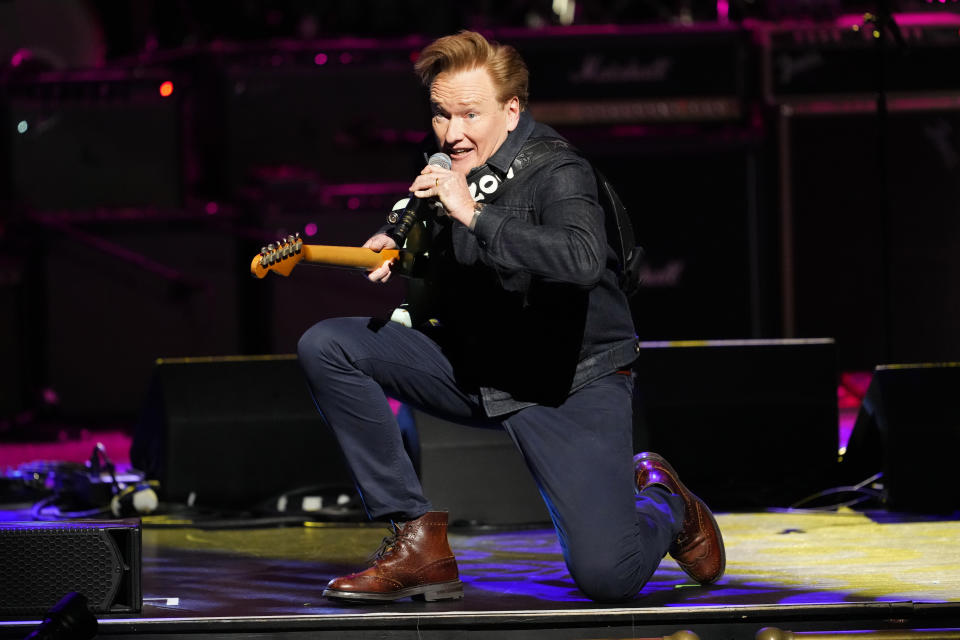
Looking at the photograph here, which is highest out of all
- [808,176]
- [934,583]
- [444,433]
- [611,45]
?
[611,45]

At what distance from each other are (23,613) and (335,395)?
0.82 meters

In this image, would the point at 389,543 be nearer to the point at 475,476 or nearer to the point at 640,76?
the point at 475,476

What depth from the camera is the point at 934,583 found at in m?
2.93

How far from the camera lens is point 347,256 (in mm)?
2857

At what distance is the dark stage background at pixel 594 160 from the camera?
6.00 meters

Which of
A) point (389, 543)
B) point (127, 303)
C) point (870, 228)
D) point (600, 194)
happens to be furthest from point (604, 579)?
point (127, 303)

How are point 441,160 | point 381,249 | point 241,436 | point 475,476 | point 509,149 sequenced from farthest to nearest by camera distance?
point 241,436, point 475,476, point 381,249, point 509,149, point 441,160

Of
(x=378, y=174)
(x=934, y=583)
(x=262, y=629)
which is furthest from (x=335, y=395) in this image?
(x=378, y=174)

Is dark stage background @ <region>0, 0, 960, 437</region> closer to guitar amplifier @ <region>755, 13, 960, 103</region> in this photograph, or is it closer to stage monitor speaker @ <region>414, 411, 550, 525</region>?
guitar amplifier @ <region>755, 13, 960, 103</region>

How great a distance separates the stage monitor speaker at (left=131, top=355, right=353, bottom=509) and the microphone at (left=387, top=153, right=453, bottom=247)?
1550mm

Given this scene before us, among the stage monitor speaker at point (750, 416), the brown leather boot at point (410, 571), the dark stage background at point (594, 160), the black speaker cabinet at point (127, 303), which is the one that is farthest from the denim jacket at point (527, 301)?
the black speaker cabinet at point (127, 303)

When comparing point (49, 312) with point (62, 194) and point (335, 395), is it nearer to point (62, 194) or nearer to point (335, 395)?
point (62, 194)

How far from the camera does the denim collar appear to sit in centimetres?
284

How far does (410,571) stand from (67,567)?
748 mm
